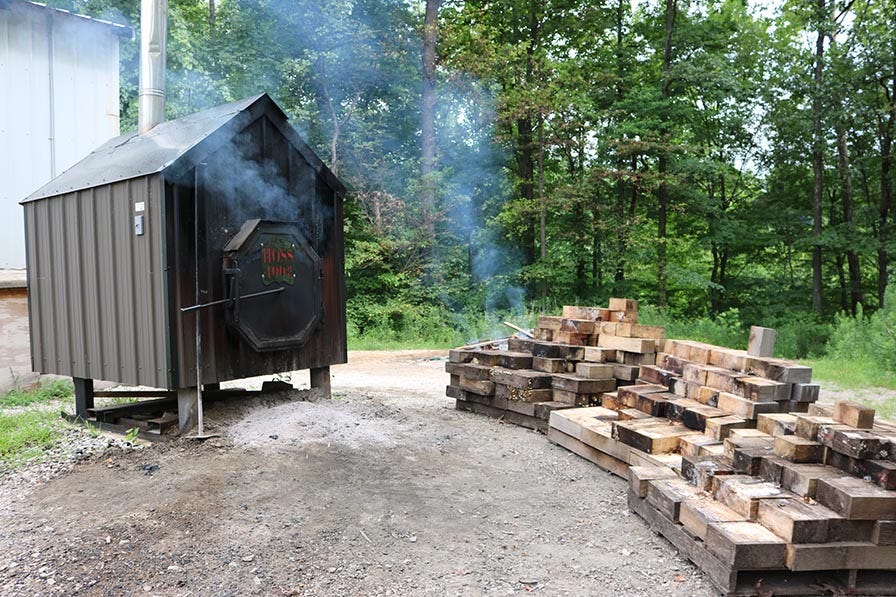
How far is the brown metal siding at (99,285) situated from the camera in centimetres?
510

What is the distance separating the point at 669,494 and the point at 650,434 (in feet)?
3.27

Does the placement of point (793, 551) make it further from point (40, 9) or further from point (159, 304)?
point (40, 9)

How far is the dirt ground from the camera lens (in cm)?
322

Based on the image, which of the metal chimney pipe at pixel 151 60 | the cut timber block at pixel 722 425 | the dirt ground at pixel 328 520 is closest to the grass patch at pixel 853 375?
the cut timber block at pixel 722 425

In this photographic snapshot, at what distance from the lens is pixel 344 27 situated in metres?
18.6

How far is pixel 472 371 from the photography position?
23.4 ft

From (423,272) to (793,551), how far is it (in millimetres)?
16233

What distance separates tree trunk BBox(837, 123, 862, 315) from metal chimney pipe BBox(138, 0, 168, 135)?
18.2 m

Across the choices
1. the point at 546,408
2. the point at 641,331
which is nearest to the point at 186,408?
the point at 546,408

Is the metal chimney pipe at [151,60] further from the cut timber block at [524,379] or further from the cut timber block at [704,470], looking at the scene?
the cut timber block at [704,470]

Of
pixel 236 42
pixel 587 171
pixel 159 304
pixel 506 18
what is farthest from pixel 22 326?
pixel 506 18

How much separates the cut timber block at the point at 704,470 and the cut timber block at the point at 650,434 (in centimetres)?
56

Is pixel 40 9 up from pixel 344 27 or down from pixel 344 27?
down

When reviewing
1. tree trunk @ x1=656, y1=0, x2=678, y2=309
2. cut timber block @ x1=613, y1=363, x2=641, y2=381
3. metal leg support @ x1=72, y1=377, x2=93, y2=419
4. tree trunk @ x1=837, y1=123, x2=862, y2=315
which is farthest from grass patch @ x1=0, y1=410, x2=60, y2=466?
tree trunk @ x1=837, y1=123, x2=862, y2=315
